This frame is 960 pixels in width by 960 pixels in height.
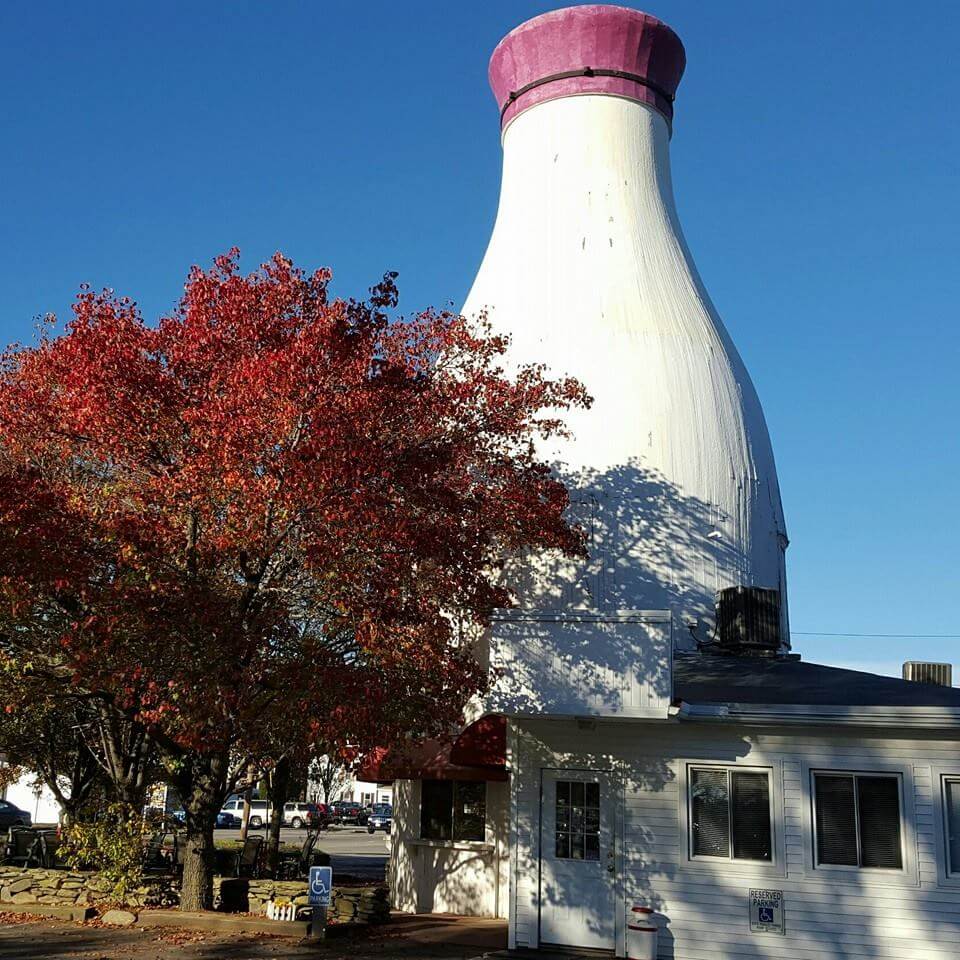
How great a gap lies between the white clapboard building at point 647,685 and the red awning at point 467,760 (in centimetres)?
4

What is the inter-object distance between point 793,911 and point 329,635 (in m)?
6.63

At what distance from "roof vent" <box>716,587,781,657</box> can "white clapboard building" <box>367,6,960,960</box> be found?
0.15 feet

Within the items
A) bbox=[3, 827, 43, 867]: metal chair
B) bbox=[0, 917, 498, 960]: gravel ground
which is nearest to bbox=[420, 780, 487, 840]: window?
bbox=[0, 917, 498, 960]: gravel ground

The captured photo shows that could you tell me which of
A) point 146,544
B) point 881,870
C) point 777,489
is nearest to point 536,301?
point 777,489

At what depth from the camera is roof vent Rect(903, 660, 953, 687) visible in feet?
53.1

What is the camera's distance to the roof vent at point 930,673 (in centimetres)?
1617

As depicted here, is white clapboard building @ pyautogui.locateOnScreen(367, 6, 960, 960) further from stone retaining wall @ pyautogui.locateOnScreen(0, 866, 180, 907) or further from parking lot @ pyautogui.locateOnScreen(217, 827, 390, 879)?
parking lot @ pyautogui.locateOnScreen(217, 827, 390, 879)

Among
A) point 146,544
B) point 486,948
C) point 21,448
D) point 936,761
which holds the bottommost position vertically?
point 486,948

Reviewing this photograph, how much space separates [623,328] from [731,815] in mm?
9988

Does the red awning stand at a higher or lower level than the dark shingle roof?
lower

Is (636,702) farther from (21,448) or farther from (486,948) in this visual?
(21,448)

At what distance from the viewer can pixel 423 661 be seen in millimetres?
12789

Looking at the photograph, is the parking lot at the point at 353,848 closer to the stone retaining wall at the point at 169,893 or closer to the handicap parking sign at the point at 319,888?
the stone retaining wall at the point at 169,893

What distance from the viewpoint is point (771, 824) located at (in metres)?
13.0
